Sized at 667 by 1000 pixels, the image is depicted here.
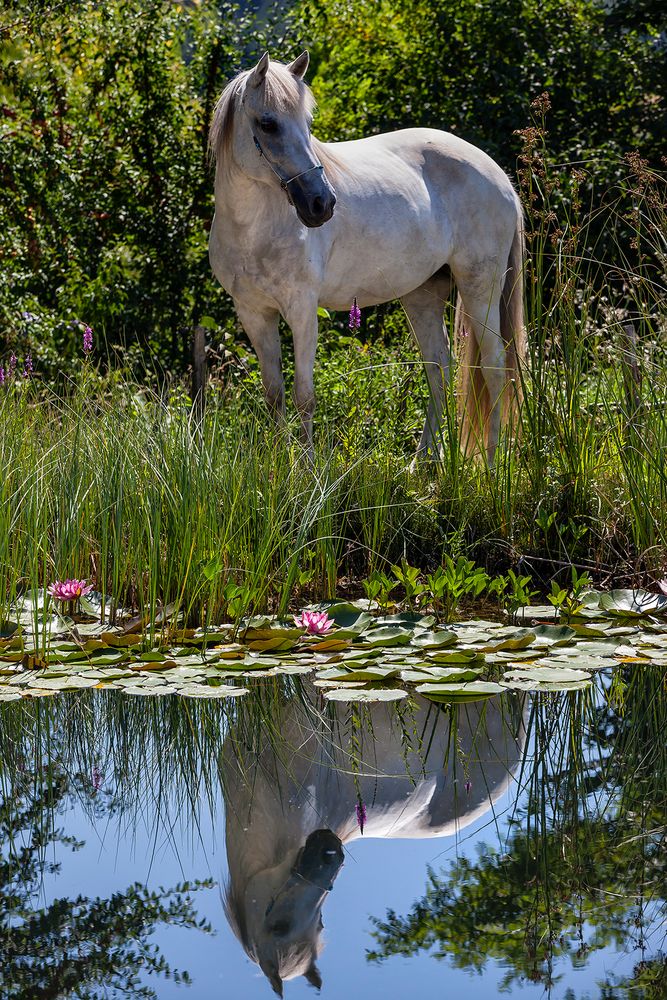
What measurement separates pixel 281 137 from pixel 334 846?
3148mm

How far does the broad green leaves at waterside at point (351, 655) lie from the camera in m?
3.17

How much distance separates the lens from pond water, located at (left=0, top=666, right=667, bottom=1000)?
166 cm

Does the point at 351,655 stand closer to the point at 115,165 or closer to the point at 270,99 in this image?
the point at 270,99

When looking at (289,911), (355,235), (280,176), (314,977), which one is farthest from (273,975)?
(355,235)

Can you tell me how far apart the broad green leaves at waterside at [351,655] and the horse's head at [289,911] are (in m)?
0.99

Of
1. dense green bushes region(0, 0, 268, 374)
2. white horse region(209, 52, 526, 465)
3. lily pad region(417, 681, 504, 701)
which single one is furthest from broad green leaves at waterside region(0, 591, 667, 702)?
dense green bushes region(0, 0, 268, 374)

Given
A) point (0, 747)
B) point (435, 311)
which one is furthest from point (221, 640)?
point (435, 311)

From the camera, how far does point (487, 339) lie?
5.89 metres

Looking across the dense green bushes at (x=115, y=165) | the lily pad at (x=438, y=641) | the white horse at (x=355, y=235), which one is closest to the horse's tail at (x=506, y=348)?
the white horse at (x=355, y=235)

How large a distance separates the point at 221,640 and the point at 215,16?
5952 mm

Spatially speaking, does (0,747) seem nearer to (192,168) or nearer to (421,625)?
(421,625)

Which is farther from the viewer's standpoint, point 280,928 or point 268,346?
point 268,346

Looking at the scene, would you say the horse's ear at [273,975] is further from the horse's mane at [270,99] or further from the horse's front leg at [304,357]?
the horse's mane at [270,99]

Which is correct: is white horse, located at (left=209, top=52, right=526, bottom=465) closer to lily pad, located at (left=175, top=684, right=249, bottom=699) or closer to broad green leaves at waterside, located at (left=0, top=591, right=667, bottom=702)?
broad green leaves at waterside, located at (left=0, top=591, right=667, bottom=702)
